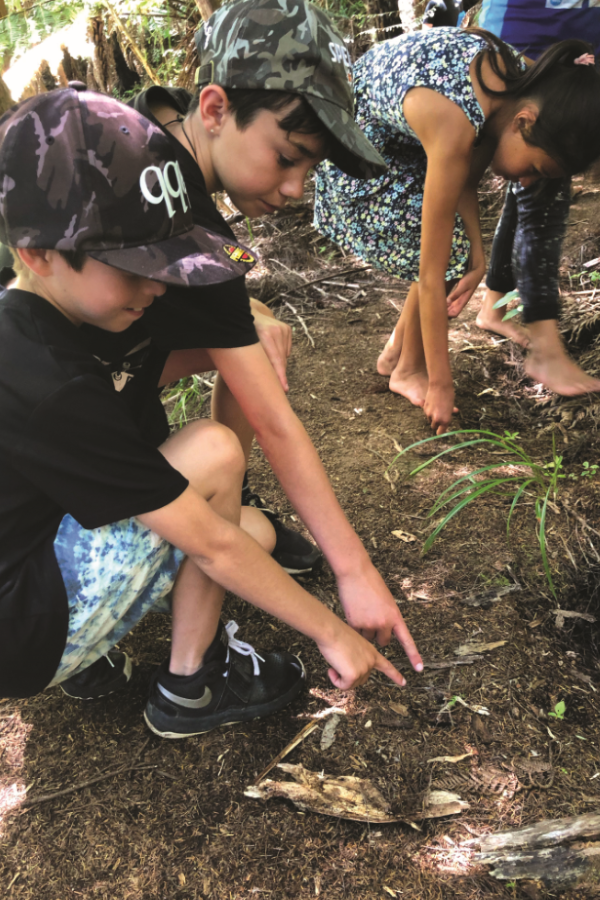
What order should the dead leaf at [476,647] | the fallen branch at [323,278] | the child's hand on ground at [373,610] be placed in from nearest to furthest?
the child's hand on ground at [373,610], the dead leaf at [476,647], the fallen branch at [323,278]

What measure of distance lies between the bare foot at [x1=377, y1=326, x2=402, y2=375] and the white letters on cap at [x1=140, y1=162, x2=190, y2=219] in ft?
5.88

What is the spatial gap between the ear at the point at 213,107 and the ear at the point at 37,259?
55cm

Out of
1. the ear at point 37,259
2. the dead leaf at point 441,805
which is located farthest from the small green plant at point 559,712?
the ear at point 37,259

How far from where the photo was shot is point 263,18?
1.25 meters

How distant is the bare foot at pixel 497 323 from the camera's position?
2832 mm

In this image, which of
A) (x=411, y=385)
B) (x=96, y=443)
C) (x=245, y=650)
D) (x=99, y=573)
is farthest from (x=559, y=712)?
(x=411, y=385)

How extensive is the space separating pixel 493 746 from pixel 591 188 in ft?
11.9

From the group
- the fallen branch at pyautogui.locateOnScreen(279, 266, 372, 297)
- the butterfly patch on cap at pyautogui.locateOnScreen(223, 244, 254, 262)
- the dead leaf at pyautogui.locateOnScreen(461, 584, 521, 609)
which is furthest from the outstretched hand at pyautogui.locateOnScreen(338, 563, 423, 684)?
the fallen branch at pyautogui.locateOnScreen(279, 266, 372, 297)

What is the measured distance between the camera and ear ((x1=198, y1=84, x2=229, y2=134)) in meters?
1.30

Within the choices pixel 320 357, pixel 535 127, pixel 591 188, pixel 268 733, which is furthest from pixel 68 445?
pixel 591 188

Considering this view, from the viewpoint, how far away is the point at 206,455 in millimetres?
1290

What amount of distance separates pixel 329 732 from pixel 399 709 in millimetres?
174

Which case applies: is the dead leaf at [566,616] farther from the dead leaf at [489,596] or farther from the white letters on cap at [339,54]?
the white letters on cap at [339,54]

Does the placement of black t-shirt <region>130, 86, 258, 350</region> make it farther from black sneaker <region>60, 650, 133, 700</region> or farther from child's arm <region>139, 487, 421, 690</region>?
black sneaker <region>60, 650, 133, 700</region>
